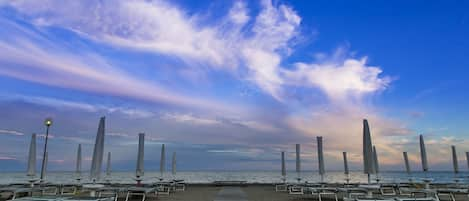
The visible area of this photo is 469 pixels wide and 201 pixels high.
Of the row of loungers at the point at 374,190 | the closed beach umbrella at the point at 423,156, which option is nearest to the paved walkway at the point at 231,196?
the row of loungers at the point at 374,190

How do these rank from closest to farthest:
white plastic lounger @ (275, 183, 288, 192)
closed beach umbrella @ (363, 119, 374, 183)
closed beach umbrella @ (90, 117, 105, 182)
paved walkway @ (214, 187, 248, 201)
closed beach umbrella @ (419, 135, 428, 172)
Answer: paved walkway @ (214, 187, 248, 201) < closed beach umbrella @ (90, 117, 105, 182) < closed beach umbrella @ (363, 119, 374, 183) < white plastic lounger @ (275, 183, 288, 192) < closed beach umbrella @ (419, 135, 428, 172)

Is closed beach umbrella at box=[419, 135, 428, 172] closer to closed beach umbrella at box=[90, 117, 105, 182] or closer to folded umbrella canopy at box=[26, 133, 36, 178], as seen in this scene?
closed beach umbrella at box=[90, 117, 105, 182]

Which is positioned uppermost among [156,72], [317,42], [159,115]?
[317,42]

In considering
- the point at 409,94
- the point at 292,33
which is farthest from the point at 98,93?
the point at 409,94

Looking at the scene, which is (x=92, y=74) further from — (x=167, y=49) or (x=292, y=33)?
(x=292, y=33)

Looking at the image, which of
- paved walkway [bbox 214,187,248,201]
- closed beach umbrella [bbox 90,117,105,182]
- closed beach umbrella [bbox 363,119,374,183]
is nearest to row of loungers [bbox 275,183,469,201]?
closed beach umbrella [bbox 363,119,374,183]

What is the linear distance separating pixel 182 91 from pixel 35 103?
985cm

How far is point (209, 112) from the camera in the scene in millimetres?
24375

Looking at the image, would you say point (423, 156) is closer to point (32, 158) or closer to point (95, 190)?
point (95, 190)

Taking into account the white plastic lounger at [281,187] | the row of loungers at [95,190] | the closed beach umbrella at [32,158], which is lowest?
the white plastic lounger at [281,187]

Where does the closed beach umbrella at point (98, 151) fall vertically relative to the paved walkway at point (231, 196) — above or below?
above

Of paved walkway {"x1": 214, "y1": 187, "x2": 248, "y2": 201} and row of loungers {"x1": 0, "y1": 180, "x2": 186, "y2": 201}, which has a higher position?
row of loungers {"x1": 0, "y1": 180, "x2": 186, "y2": 201}

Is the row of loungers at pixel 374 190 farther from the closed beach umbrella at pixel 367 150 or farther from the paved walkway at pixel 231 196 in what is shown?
the paved walkway at pixel 231 196

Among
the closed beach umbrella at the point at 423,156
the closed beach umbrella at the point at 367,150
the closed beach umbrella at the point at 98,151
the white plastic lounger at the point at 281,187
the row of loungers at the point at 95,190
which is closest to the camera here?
the row of loungers at the point at 95,190
